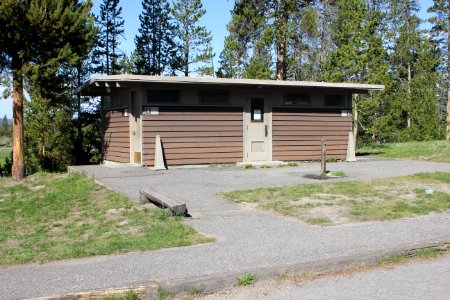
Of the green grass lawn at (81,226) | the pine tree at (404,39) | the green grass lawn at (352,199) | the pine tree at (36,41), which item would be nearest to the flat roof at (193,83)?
the pine tree at (36,41)

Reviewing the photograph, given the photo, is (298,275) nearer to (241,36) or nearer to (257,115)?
(257,115)

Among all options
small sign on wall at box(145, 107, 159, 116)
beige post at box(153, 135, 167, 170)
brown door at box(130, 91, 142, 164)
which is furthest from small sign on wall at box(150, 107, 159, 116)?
beige post at box(153, 135, 167, 170)

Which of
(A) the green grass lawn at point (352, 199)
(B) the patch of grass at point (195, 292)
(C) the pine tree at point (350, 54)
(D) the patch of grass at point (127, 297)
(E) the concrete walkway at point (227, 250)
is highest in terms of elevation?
(C) the pine tree at point (350, 54)

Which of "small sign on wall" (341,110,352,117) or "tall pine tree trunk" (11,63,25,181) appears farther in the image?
"small sign on wall" (341,110,352,117)

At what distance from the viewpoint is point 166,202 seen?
7703 millimetres

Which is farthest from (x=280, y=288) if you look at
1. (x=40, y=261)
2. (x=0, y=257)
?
(x=0, y=257)

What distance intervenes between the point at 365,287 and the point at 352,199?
4386mm

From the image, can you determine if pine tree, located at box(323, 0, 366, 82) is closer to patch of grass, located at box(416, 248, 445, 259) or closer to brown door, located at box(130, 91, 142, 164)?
brown door, located at box(130, 91, 142, 164)

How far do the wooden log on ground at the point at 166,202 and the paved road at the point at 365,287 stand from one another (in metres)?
2.92

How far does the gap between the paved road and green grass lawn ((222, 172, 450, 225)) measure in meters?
2.13

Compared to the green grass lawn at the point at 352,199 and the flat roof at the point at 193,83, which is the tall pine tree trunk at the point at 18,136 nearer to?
the flat roof at the point at 193,83

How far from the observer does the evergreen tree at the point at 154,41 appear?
30031mm

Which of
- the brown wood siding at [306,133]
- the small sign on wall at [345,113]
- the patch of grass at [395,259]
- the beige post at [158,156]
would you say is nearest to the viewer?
the patch of grass at [395,259]

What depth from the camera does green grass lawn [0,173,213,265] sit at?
593 centimetres
